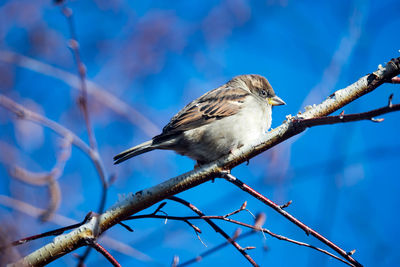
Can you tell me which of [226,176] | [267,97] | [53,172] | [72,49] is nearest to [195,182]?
[226,176]

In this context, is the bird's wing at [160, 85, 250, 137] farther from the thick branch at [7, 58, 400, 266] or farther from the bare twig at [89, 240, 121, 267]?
the bare twig at [89, 240, 121, 267]

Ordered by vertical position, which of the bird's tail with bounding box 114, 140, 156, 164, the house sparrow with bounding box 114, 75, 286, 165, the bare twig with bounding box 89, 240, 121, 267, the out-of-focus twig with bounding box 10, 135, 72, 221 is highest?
the house sparrow with bounding box 114, 75, 286, 165

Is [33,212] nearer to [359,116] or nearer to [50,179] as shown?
[50,179]

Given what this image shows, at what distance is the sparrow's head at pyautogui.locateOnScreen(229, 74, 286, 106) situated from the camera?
14.7ft

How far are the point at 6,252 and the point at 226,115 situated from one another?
2681 millimetres

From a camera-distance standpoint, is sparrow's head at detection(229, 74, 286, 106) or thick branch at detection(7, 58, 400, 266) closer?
thick branch at detection(7, 58, 400, 266)

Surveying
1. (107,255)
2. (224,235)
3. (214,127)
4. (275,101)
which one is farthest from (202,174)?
(275,101)

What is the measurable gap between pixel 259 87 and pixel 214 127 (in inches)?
49.4

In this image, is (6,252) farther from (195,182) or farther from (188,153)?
(188,153)

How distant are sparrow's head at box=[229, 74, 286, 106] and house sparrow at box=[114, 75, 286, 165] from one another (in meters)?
0.22

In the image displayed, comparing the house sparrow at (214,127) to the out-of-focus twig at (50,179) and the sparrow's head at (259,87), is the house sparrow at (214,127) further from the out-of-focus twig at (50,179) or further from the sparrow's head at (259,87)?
the out-of-focus twig at (50,179)

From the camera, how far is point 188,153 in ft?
11.7

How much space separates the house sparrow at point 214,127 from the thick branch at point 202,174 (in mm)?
925

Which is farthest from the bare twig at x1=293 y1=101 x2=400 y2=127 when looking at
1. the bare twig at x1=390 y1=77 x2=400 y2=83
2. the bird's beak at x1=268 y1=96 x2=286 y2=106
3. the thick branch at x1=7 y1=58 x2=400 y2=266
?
the bird's beak at x1=268 y1=96 x2=286 y2=106
